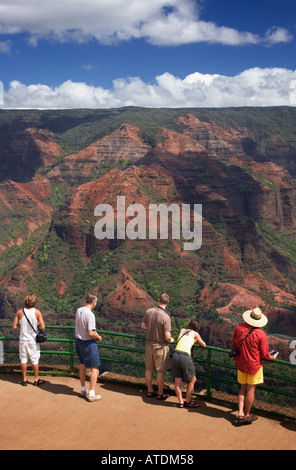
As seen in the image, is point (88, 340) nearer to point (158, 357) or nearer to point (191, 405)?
point (158, 357)

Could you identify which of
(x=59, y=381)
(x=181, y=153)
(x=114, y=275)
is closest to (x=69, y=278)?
(x=114, y=275)

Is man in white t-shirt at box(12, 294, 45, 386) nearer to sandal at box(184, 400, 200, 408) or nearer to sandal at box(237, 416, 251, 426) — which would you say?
sandal at box(184, 400, 200, 408)

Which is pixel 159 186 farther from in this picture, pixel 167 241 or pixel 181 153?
pixel 181 153

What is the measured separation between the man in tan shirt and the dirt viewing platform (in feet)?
2.57

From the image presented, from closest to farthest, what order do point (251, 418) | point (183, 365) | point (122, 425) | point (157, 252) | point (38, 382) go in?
1. point (122, 425)
2. point (251, 418)
3. point (183, 365)
4. point (38, 382)
5. point (157, 252)

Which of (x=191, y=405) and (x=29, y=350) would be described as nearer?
(x=191, y=405)

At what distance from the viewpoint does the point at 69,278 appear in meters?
113

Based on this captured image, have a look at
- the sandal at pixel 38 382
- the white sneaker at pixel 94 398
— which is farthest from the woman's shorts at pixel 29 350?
the white sneaker at pixel 94 398

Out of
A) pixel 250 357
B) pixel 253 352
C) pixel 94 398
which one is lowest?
pixel 94 398

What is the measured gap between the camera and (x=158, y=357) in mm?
11523

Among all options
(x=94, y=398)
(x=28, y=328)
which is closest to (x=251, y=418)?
(x=94, y=398)

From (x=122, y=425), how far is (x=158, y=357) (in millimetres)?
1775

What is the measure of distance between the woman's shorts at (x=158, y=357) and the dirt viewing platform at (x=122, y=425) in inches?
33.6

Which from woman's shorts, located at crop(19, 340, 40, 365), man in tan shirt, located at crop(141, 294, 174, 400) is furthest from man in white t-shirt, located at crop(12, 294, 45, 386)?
man in tan shirt, located at crop(141, 294, 174, 400)
